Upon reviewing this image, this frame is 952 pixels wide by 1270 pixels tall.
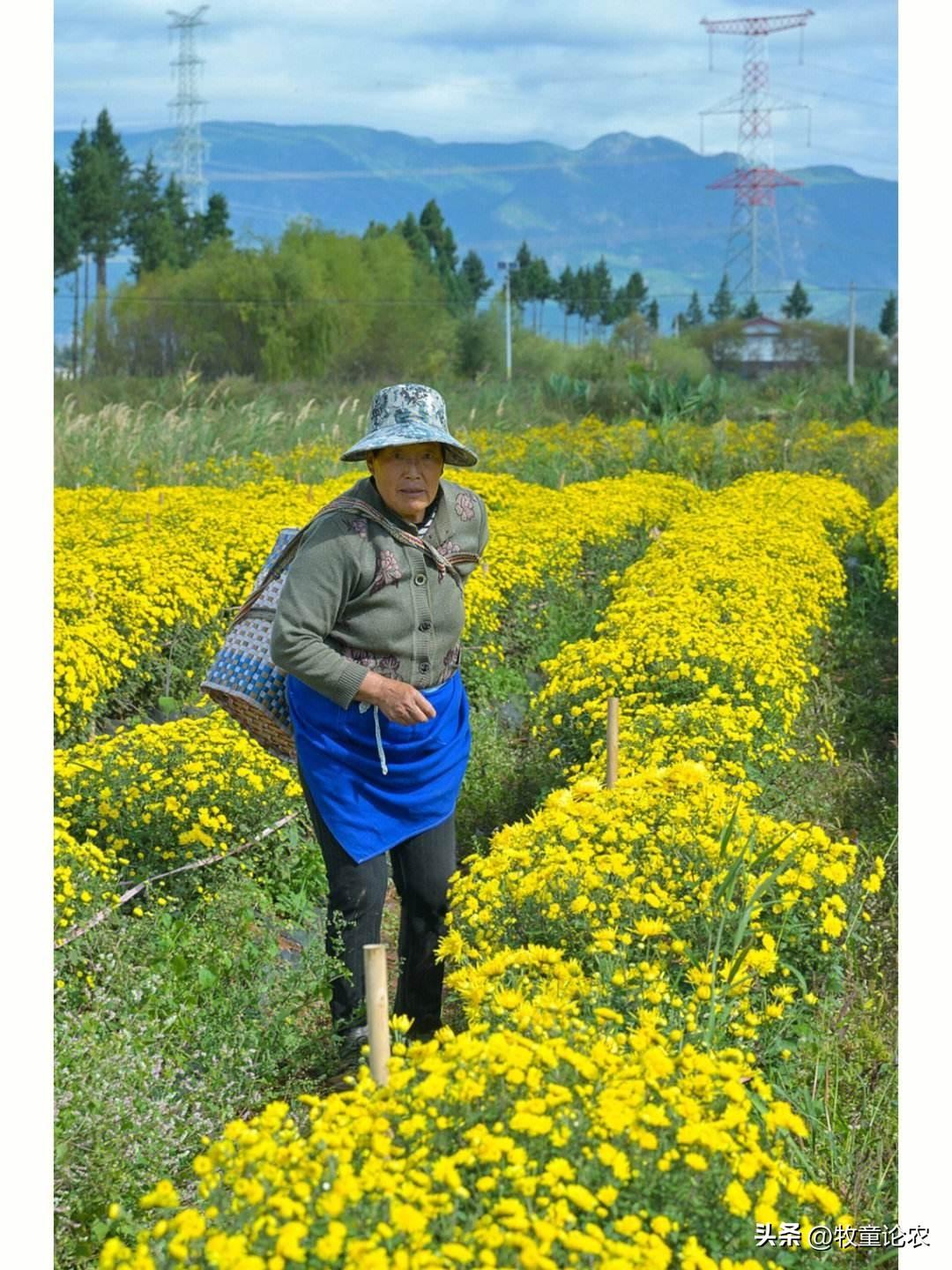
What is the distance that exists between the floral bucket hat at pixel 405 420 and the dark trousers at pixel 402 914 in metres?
0.86

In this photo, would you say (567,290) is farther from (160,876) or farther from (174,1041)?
(174,1041)

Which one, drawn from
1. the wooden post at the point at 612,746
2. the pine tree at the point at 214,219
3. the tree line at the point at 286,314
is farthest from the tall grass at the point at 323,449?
the pine tree at the point at 214,219

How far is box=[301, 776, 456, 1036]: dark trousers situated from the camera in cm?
364

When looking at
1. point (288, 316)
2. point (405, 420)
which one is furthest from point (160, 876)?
point (288, 316)

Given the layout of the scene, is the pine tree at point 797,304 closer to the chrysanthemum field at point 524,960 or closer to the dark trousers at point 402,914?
the chrysanthemum field at point 524,960

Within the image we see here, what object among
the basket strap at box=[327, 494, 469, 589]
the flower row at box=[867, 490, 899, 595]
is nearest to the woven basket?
the basket strap at box=[327, 494, 469, 589]

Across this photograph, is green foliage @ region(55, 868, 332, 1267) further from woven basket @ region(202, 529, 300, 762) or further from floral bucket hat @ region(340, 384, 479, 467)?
floral bucket hat @ region(340, 384, 479, 467)

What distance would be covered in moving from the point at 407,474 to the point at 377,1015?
4.41ft

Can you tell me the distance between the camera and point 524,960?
10.0 feet

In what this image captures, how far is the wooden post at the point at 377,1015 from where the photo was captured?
2500 millimetres

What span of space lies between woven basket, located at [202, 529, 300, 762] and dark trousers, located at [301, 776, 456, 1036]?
8.8 inches

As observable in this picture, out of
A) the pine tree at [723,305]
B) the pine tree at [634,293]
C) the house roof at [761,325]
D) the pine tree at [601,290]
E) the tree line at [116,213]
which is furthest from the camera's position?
the pine tree at [723,305]

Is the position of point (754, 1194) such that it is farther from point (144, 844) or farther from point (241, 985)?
point (144, 844)
